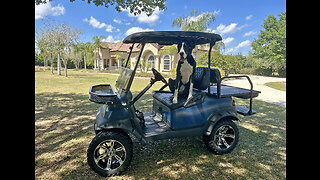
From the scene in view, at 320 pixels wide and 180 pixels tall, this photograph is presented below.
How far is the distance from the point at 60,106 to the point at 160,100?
5.38 m

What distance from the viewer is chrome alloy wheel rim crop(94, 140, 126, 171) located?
2.68 m

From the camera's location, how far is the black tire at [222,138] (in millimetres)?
3283

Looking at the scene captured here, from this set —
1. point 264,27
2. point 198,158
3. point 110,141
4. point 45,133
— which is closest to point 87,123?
point 45,133

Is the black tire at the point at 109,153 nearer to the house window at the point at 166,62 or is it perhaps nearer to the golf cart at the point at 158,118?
the golf cart at the point at 158,118

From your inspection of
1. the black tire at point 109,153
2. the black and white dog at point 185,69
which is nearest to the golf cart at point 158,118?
the black tire at point 109,153

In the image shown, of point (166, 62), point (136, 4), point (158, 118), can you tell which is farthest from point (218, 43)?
point (158, 118)

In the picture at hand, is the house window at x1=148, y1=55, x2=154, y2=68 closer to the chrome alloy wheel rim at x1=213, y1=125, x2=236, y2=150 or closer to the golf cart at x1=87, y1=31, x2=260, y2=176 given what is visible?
the golf cart at x1=87, y1=31, x2=260, y2=176

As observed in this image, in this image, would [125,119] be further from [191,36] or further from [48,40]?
[48,40]

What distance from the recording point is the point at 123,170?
2742 millimetres

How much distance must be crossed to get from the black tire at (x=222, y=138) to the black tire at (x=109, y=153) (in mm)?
1543

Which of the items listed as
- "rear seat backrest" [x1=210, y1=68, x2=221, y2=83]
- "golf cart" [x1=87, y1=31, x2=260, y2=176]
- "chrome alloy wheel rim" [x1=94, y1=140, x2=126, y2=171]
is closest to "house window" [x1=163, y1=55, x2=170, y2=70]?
"golf cart" [x1=87, y1=31, x2=260, y2=176]

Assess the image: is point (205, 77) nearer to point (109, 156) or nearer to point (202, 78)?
point (202, 78)

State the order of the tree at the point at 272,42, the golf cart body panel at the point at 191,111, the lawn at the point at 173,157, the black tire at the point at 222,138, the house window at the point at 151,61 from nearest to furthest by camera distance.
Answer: the lawn at the point at 173,157, the golf cart body panel at the point at 191,111, the black tire at the point at 222,138, the tree at the point at 272,42, the house window at the point at 151,61

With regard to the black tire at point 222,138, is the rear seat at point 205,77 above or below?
above
